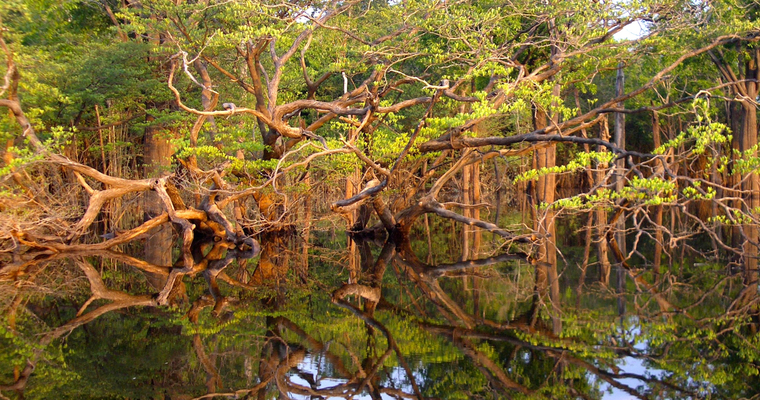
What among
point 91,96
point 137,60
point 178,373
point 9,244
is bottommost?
point 178,373

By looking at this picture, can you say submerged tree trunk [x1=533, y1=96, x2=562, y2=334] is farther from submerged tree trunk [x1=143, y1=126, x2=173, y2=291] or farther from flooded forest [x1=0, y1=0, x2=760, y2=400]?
submerged tree trunk [x1=143, y1=126, x2=173, y2=291]

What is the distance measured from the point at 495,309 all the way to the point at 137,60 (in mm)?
9701

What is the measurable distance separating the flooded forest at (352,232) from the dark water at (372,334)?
39 millimetres

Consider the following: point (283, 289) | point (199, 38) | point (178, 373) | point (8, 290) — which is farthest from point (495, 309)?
point (199, 38)

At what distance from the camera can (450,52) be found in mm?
11789

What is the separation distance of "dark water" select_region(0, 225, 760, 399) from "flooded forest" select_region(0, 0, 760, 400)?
0.04 m

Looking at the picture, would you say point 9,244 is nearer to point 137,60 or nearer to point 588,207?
point 137,60

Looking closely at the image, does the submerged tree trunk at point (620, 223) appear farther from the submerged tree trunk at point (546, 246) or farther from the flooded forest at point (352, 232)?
the submerged tree trunk at point (546, 246)

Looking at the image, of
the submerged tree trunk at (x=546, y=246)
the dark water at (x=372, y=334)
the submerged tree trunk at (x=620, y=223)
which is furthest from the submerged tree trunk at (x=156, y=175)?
the submerged tree trunk at (x=620, y=223)

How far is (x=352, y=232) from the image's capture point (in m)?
15.7

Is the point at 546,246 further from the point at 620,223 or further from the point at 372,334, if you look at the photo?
the point at 372,334

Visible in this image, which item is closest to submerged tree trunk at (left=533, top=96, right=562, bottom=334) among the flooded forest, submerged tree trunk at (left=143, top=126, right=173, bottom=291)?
the flooded forest

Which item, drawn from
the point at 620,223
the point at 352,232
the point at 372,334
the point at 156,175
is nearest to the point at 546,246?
the point at 620,223

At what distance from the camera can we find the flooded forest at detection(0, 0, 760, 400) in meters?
5.61
